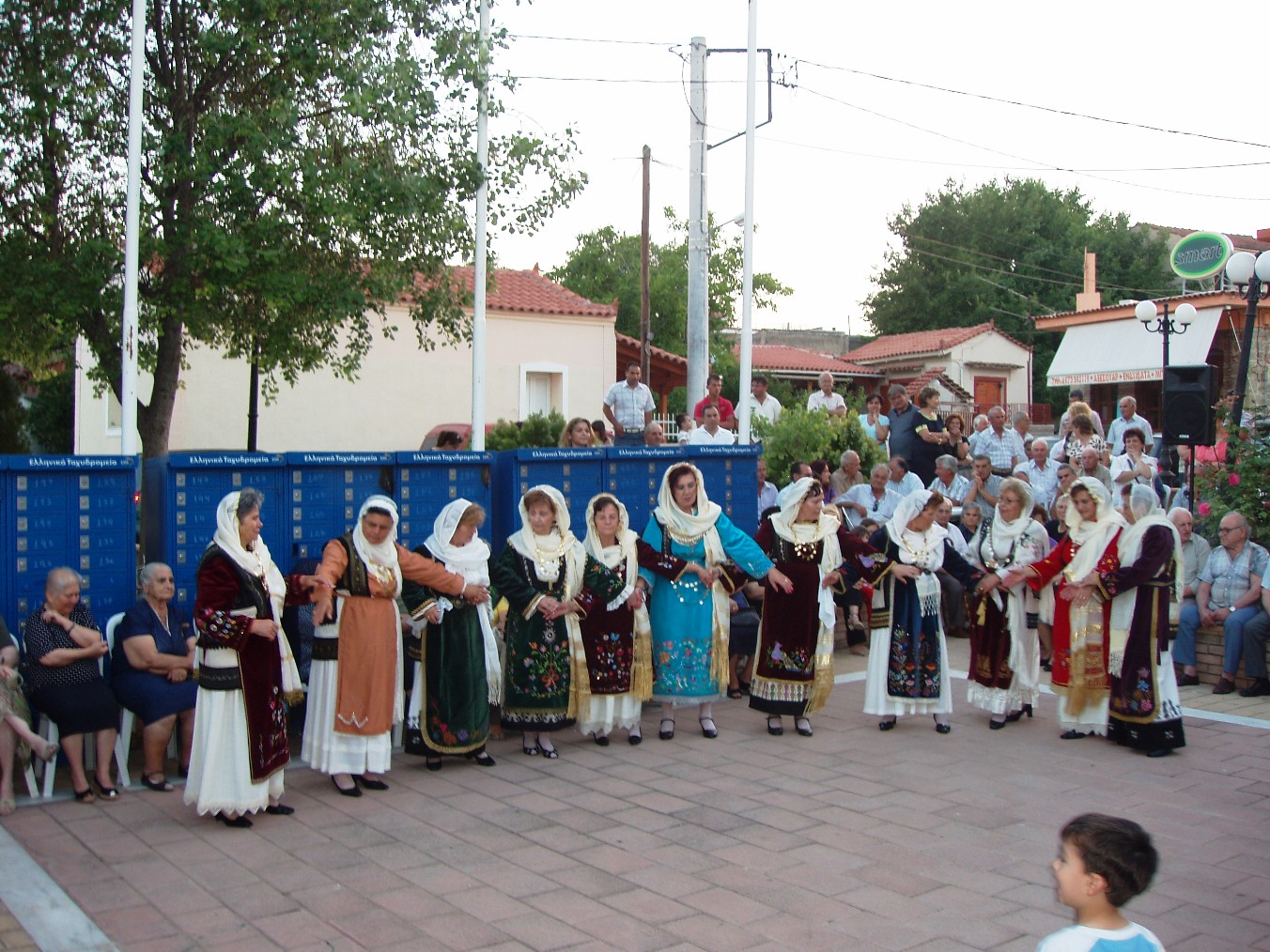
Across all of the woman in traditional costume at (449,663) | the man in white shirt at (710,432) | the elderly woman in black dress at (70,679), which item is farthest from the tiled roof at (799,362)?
the elderly woman in black dress at (70,679)

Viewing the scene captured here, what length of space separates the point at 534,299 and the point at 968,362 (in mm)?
18716

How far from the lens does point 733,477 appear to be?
9070 mm

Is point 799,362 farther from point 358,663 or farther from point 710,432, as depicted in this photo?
point 358,663

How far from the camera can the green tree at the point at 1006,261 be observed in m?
43.7

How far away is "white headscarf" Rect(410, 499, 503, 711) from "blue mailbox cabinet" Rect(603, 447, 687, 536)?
1815 mm

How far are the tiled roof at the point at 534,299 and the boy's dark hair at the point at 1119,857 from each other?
20198 millimetres

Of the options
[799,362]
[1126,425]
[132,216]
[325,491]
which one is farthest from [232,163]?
[799,362]

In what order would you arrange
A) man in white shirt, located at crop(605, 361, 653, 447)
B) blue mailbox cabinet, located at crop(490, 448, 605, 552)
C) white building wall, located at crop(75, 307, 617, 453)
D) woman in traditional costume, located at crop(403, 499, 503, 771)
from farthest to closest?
white building wall, located at crop(75, 307, 617, 453), man in white shirt, located at crop(605, 361, 653, 447), blue mailbox cabinet, located at crop(490, 448, 605, 552), woman in traditional costume, located at crop(403, 499, 503, 771)

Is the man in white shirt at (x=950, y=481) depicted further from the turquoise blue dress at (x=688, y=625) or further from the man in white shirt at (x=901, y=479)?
the turquoise blue dress at (x=688, y=625)

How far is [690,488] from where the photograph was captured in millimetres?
7594

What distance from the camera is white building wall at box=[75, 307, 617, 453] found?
19891 millimetres

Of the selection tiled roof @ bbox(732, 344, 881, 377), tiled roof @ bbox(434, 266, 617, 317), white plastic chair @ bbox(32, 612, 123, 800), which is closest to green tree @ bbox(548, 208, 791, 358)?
tiled roof @ bbox(732, 344, 881, 377)

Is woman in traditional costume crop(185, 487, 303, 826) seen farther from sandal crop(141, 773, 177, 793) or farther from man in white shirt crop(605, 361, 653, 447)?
man in white shirt crop(605, 361, 653, 447)

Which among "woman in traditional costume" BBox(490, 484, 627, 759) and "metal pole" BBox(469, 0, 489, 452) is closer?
"woman in traditional costume" BBox(490, 484, 627, 759)
